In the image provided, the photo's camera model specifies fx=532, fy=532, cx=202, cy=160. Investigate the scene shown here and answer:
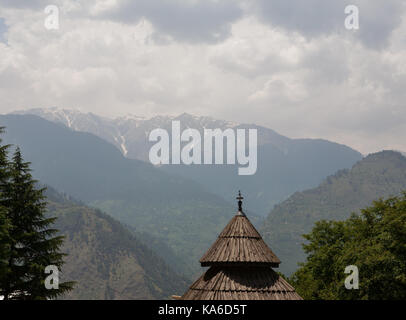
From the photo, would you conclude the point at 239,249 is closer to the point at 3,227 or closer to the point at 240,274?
the point at 240,274

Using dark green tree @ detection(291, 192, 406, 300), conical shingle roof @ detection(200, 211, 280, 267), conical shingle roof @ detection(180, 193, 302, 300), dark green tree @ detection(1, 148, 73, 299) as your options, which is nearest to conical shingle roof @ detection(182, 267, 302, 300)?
conical shingle roof @ detection(180, 193, 302, 300)

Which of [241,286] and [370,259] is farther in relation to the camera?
[370,259]

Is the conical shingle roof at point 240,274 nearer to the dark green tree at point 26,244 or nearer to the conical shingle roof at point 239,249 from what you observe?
the conical shingle roof at point 239,249

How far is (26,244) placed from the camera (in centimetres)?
3397

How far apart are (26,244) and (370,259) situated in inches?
990

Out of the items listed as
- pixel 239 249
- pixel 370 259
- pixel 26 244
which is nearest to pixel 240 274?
pixel 239 249

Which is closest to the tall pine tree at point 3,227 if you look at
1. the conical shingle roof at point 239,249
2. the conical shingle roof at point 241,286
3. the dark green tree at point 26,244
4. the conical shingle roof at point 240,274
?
the dark green tree at point 26,244

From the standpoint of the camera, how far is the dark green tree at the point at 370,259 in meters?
40.4

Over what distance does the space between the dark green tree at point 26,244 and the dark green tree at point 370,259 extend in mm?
22576

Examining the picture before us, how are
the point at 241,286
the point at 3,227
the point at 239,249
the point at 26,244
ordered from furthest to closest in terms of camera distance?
the point at 26,244 < the point at 3,227 < the point at 239,249 < the point at 241,286
